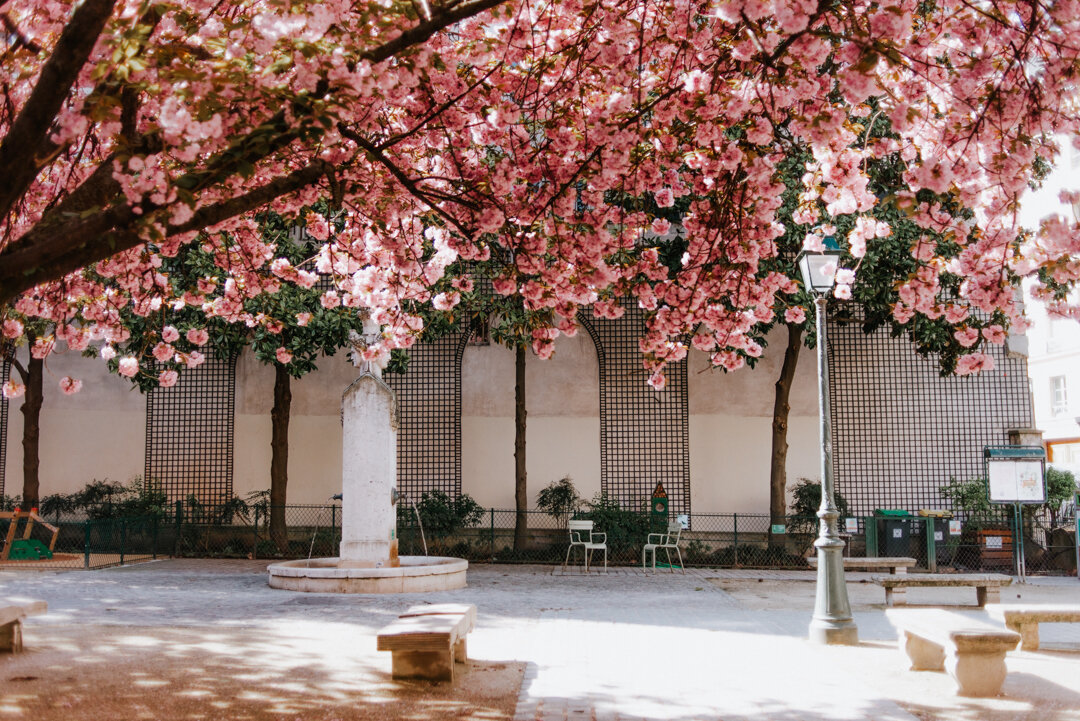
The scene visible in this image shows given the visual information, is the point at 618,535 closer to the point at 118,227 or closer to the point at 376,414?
the point at 376,414

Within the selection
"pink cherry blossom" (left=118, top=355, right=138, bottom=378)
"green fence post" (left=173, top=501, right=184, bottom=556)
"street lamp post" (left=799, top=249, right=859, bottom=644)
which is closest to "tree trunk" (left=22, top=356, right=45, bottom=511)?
"green fence post" (left=173, top=501, right=184, bottom=556)

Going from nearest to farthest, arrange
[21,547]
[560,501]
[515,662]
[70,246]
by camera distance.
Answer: [70,246], [515,662], [21,547], [560,501]

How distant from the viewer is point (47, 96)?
4.32 m

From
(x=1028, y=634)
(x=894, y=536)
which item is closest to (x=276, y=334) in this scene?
(x=894, y=536)

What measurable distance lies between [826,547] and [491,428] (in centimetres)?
1233

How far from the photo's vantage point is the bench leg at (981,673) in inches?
262

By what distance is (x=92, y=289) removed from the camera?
8.20 meters

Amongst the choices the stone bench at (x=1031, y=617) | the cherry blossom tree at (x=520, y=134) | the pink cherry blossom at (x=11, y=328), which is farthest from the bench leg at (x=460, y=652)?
the stone bench at (x=1031, y=617)

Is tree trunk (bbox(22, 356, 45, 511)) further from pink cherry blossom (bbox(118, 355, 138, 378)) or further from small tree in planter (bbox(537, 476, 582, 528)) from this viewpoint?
pink cherry blossom (bbox(118, 355, 138, 378))

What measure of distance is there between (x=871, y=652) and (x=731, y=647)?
1.23 metres

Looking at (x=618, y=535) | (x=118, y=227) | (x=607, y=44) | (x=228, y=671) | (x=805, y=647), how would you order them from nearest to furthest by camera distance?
(x=118, y=227) → (x=607, y=44) → (x=228, y=671) → (x=805, y=647) → (x=618, y=535)

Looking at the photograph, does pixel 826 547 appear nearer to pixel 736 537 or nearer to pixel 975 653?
pixel 975 653

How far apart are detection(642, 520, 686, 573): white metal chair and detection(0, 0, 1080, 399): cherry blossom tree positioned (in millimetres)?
8958

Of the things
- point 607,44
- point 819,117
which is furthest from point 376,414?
point 819,117
